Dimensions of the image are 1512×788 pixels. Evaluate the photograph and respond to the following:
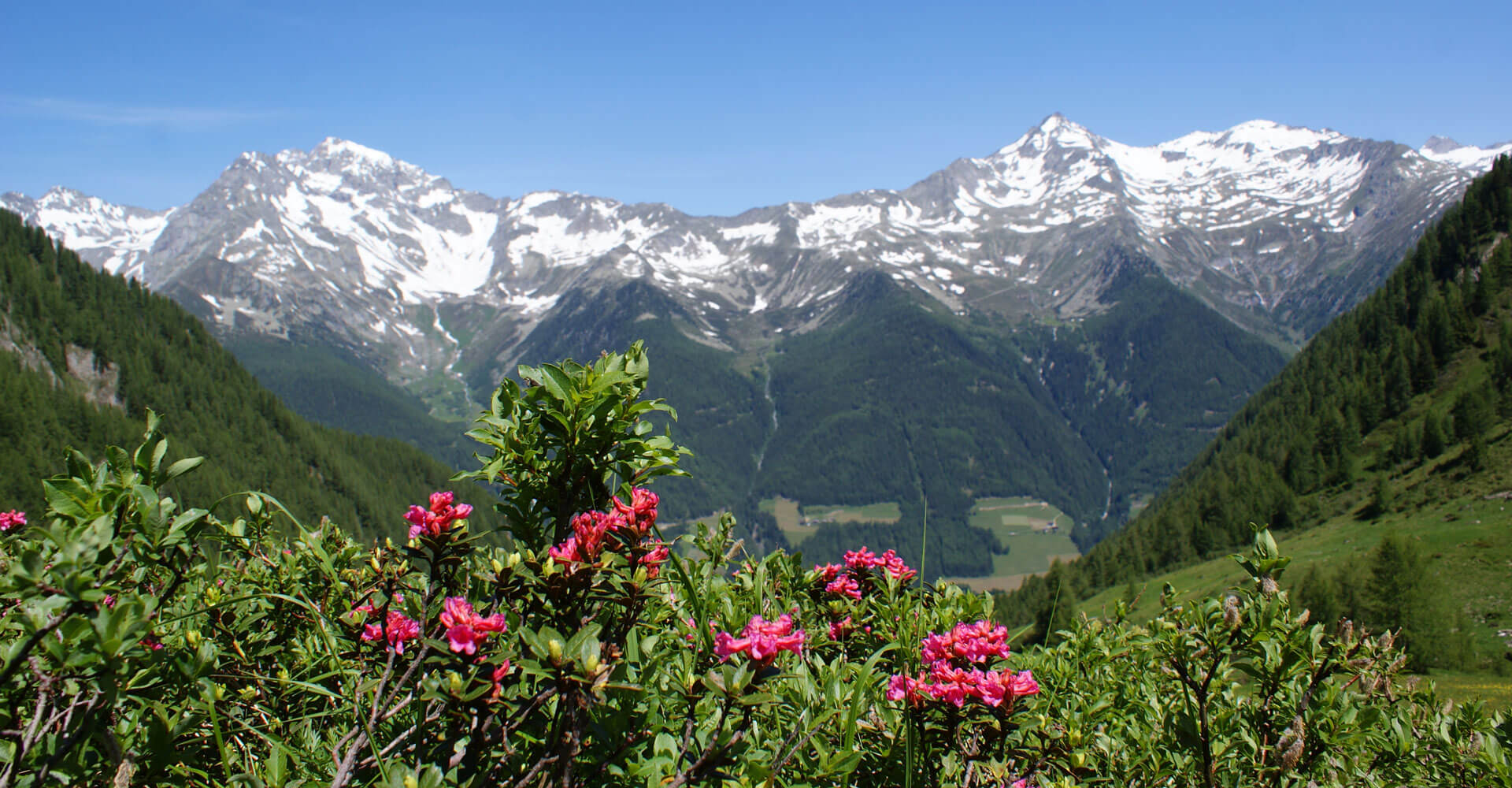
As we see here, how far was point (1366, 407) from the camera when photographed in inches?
4168

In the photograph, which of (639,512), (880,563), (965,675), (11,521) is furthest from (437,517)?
(11,521)

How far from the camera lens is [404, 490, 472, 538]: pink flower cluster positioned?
8.14 ft

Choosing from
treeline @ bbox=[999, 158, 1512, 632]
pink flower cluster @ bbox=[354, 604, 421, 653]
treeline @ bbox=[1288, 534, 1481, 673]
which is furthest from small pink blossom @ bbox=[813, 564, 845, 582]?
treeline @ bbox=[999, 158, 1512, 632]

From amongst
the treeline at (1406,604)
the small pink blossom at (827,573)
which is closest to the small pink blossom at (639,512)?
the small pink blossom at (827,573)

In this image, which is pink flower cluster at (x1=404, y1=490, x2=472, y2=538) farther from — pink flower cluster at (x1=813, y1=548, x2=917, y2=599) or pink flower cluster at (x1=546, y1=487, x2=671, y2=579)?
pink flower cluster at (x1=813, y1=548, x2=917, y2=599)

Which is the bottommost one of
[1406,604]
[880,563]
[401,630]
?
[1406,604]

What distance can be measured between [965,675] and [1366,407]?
139853mm

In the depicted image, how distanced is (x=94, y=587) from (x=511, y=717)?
3.69 ft

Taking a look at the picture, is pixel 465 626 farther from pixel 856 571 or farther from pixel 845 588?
pixel 856 571

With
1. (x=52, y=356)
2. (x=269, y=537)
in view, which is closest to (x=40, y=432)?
(x=52, y=356)

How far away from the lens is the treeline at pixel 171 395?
325 feet

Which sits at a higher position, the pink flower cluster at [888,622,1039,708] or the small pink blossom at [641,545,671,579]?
the small pink blossom at [641,545,671,579]

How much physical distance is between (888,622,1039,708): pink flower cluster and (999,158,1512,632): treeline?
9016 centimetres

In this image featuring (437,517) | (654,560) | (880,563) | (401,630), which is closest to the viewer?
(654,560)
